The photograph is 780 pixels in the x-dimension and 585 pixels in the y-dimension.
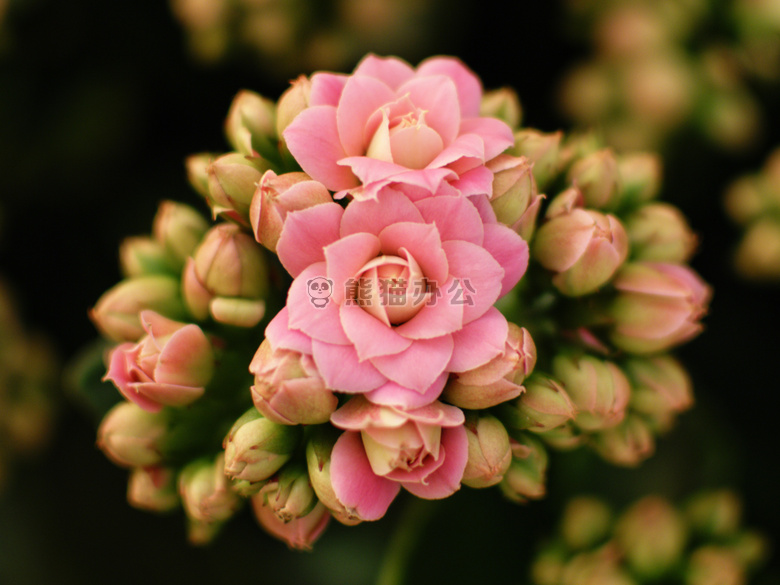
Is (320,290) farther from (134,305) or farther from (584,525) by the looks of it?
(584,525)

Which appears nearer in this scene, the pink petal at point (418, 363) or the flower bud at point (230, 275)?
the pink petal at point (418, 363)

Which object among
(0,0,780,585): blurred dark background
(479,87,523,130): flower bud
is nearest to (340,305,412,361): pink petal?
(479,87,523,130): flower bud

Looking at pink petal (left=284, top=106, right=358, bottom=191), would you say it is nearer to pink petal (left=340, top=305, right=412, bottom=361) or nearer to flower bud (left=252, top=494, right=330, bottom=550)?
pink petal (left=340, top=305, right=412, bottom=361)

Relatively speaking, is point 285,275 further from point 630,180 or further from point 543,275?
point 630,180

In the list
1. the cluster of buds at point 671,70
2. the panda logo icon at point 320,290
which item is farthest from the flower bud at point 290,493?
the cluster of buds at point 671,70

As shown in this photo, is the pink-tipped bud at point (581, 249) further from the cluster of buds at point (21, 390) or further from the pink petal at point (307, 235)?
the cluster of buds at point (21, 390)

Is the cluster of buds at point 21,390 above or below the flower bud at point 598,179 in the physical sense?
below

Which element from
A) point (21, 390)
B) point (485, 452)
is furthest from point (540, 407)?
point (21, 390)

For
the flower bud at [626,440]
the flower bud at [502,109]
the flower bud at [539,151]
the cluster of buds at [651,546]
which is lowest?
the cluster of buds at [651,546]

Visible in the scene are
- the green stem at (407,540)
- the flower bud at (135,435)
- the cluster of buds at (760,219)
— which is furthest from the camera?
the cluster of buds at (760,219)
